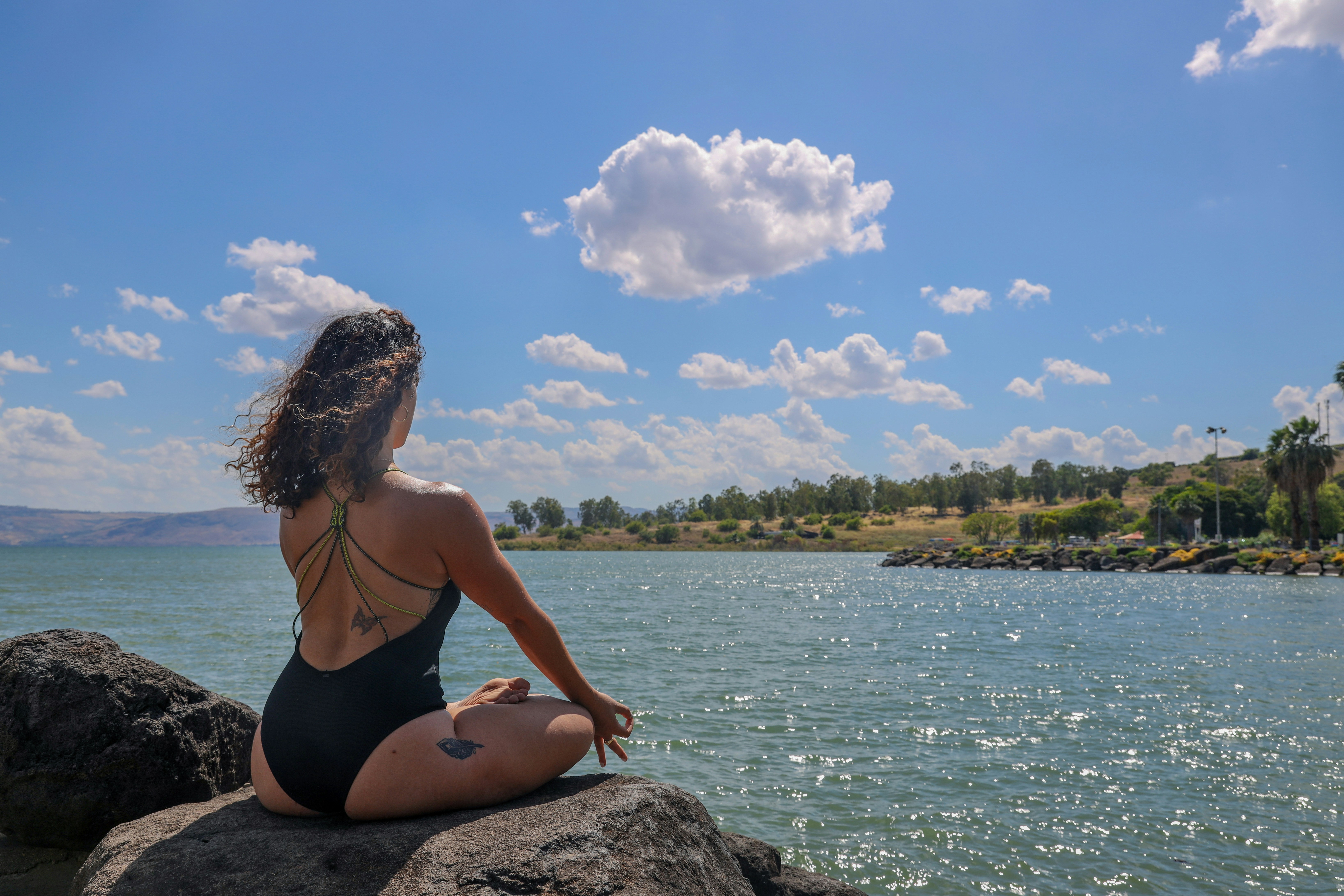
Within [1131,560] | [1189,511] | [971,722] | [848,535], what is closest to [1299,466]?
[1131,560]

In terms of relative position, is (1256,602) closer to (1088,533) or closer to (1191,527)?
(1191,527)

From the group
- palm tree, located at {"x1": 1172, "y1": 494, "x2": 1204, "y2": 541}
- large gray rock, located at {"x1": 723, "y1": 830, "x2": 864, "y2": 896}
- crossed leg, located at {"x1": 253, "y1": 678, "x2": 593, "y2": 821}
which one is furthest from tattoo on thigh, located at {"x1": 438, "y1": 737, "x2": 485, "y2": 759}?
palm tree, located at {"x1": 1172, "y1": 494, "x2": 1204, "y2": 541}

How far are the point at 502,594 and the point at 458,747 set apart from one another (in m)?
0.55

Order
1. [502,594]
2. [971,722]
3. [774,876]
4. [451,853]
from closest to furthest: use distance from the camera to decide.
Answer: [451,853], [502,594], [774,876], [971,722]

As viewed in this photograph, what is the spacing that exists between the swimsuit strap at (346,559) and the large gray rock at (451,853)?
2.17ft

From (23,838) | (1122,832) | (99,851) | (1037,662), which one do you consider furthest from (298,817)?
(1037,662)

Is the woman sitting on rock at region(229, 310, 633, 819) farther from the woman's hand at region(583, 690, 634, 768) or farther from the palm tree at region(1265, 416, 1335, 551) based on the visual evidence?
the palm tree at region(1265, 416, 1335, 551)

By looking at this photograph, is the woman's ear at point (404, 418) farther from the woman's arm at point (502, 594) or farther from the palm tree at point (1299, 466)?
the palm tree at point (1299, 466)

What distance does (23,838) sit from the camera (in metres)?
3.98

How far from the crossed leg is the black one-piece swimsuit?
0.05 metres

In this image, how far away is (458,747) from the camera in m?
2.57

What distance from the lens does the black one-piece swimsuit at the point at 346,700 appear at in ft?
8.03

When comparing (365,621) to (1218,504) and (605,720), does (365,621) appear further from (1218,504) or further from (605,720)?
(1218,504)

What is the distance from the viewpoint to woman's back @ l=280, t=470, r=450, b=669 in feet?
7.93
